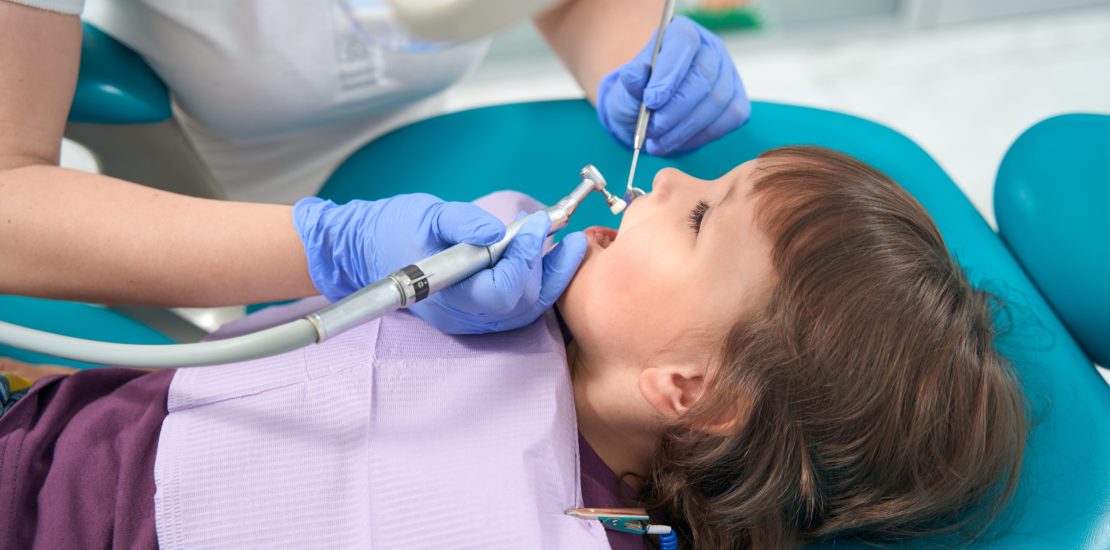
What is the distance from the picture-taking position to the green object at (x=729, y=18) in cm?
254

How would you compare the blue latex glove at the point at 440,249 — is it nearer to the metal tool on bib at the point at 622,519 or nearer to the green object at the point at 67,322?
the metal tool on bib at the point at 622,519

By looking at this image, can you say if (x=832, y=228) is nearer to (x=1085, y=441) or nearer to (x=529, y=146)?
(x=1085, y=441)

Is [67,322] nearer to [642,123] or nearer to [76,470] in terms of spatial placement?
[76,470]

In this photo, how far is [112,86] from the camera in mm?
1082

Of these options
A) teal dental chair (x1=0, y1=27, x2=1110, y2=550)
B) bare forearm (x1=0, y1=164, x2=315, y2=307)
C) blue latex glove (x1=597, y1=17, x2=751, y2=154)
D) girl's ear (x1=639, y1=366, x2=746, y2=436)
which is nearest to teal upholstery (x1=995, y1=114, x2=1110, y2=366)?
teal dental chair (x1=0, y1=27, x2=1110, y2=550)

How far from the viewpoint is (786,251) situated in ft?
2.86

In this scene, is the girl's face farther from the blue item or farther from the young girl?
the blue item

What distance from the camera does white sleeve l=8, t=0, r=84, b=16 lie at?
0.90 metres

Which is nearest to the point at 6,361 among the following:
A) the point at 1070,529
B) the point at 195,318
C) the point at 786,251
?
the point at 195,318

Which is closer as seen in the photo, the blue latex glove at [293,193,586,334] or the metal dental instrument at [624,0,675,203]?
the blue latex glove at [293,193,586,334]

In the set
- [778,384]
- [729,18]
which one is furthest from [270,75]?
[729,18]

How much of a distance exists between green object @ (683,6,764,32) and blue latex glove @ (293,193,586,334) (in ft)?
5.82

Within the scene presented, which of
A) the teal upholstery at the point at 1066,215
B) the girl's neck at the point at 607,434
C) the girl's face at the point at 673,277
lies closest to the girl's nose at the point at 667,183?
the girl's face at the point at 673,277

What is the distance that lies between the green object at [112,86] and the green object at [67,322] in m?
0.26
